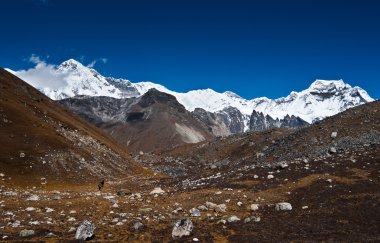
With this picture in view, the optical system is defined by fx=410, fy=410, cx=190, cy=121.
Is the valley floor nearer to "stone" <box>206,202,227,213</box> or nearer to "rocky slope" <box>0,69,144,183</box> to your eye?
"stone" <box>206,202,227,213</box>

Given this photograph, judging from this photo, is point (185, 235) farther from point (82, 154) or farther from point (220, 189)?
point (82, 154)

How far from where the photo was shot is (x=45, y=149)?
77.7 metres

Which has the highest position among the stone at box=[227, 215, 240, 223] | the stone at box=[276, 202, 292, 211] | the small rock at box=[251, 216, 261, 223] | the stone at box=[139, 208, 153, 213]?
the stone at box=[276, 202, 292, 211]

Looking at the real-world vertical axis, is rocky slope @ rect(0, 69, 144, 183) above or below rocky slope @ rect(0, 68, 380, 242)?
above

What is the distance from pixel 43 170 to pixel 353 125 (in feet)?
207

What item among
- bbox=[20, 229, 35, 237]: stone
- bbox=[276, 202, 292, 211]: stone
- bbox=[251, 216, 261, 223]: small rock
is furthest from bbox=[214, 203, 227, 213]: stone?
bbox=[20, 229, 35, 237]: stone

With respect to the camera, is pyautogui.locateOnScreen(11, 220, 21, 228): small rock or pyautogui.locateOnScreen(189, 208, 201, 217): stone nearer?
pyautogui.locateOnScreen(11, 220, 21, 228): small rock

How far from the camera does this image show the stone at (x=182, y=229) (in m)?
30.4

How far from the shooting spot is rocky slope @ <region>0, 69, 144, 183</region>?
230 feet

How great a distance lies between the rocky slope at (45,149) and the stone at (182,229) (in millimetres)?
42037

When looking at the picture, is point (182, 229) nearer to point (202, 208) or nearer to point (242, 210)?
point (202, 208)

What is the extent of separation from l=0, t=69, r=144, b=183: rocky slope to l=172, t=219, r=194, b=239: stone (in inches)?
1655

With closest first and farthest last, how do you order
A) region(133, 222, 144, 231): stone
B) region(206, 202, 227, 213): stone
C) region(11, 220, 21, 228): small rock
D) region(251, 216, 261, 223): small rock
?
region(11, 220, 21, 228): small rock, region(133, 222, 144, 231): stone, region(251, 216, 261, 223): small rock, region(206, 202, 227, 213): stone

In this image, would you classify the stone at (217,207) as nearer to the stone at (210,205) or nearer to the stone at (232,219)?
the stone at (210,205)
